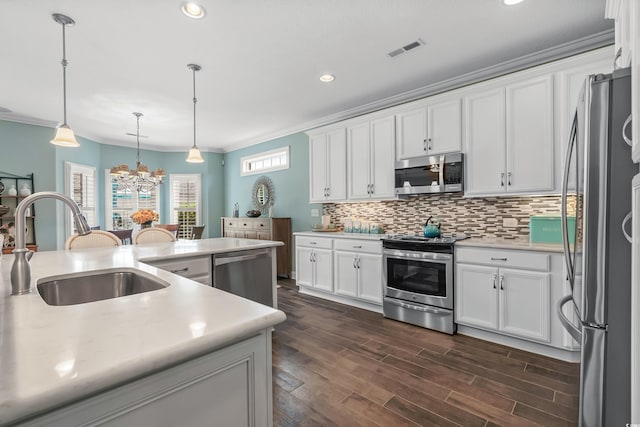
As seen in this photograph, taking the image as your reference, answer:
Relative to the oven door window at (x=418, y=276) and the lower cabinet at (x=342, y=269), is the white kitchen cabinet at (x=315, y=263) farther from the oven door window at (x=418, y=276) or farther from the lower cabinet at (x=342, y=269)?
the oven door window at (x=418, y=276)

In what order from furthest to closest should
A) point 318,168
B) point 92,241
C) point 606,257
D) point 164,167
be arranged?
1. point 164,167
2. point 318,168
3. point 92,241
4. point 606,257

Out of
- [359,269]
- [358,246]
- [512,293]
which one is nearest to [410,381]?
[512,293]

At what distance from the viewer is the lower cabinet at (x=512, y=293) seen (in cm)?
246

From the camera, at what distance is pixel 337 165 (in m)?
4.36

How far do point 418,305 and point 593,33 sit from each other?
2.94 m

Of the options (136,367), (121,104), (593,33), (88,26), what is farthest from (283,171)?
(136,367)

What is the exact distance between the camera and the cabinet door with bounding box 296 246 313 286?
4.36 meters

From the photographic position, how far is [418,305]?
318 centimetres

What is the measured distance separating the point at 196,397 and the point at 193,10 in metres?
2.61

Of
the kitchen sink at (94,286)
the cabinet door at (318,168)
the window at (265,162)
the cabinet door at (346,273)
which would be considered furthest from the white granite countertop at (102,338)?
the window at (265,162)

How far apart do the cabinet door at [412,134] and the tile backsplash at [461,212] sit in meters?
0.62

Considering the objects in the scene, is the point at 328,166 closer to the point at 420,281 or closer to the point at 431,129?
the point at 431,129

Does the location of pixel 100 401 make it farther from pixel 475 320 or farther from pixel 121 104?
pixel 121 104

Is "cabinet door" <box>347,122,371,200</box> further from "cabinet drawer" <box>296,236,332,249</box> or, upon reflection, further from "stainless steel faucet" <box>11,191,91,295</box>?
"stainless steel faucet" <box>11,191,91,295</box>
